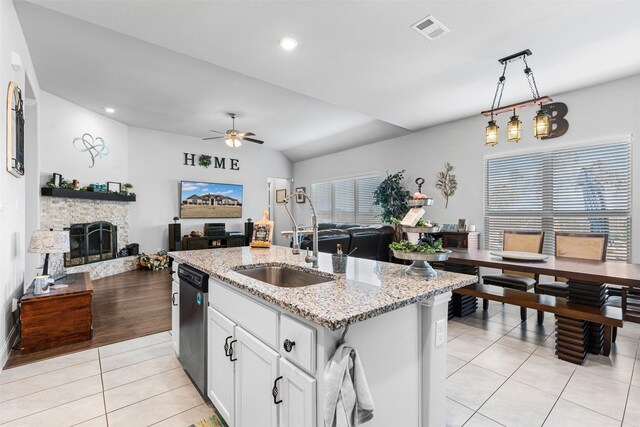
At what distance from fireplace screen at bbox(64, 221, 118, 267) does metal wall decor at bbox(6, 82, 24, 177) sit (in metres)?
2.62

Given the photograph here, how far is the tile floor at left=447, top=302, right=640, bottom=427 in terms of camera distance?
5.94 feet

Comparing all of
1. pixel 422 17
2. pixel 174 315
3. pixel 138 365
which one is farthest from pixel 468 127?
pixel 138 365

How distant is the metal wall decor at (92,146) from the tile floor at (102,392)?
421 centimetres

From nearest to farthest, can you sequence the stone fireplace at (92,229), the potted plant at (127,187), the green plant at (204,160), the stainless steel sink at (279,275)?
1. the stainless steel sink at (279,275)
2. the stone fireplace at (92,229)
3. the potted plant at (127,187)
4. the green plant at (204,160)

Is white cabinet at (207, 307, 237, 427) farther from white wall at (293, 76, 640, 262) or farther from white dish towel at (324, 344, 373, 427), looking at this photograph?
white wall at (293, 76, 640, 262)

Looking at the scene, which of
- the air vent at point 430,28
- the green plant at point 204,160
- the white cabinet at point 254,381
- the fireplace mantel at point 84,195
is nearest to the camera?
the white cabinet at point 254,381

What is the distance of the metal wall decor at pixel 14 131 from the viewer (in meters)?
2.48

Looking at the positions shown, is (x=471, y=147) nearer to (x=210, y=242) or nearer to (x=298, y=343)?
(x=298, y=343)

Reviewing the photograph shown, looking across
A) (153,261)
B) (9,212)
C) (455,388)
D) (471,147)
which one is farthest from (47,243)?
(471,147)

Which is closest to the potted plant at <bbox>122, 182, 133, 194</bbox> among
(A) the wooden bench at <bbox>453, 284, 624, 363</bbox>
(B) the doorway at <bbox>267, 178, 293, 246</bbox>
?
(B) the doorway at <bbox>267, 178, 293, 246</bbox>

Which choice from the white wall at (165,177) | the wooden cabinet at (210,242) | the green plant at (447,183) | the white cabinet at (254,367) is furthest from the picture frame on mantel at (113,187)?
the green plant at (447,183)

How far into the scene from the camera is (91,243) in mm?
5469

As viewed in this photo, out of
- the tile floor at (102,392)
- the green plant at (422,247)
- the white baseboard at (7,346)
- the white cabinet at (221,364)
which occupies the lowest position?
the tile floor at (102,392)

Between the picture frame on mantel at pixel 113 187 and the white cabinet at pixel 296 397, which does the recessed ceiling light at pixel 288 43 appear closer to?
the white cabinet at pixel 296 397
